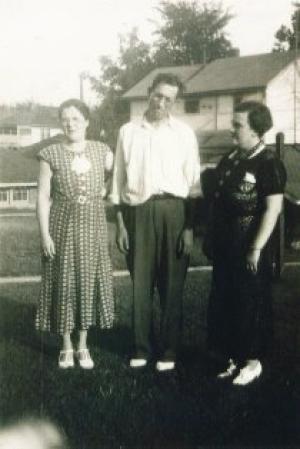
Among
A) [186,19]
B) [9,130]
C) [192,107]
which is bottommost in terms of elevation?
[186,19]

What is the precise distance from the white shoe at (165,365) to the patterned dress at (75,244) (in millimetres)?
481

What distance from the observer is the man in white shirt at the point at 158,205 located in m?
4.19

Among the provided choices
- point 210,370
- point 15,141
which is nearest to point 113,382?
point 210,370

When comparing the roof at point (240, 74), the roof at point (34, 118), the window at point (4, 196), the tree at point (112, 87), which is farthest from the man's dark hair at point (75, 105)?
the roof at point (34, 118)

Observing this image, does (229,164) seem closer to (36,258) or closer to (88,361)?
(88,361)

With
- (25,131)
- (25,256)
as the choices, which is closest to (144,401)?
(25,256)

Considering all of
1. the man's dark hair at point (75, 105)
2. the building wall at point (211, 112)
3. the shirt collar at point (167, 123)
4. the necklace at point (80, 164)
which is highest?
the building wall at point (211, 112)

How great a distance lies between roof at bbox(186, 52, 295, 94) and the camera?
26109mm

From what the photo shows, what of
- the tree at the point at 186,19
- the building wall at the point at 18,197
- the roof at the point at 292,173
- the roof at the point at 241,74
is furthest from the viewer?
the building wall at the point at 18,197

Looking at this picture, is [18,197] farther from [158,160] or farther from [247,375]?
[247,375]

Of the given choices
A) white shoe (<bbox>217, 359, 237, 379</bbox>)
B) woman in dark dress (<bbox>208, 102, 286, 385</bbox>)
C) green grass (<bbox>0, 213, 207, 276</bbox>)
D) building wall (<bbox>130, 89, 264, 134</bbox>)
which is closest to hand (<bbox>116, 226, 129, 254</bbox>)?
woman in dark dress (<bbox>208, 102, 286, 385</bbox>)

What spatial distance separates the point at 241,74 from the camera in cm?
2862

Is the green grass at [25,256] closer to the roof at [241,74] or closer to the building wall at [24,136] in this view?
the roof at [241,74]

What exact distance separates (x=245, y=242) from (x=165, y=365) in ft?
3.38
